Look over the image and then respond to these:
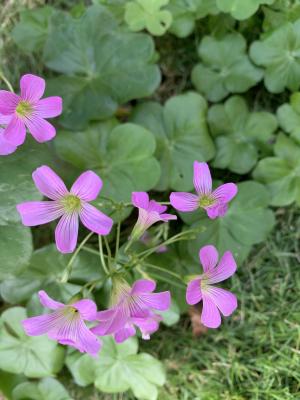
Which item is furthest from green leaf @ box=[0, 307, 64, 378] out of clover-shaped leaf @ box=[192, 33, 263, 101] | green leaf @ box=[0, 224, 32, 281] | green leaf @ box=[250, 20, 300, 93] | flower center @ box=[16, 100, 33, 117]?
green leaf @ box=[250, 20, 300, 93]

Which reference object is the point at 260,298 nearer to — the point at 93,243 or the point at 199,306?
the point at 199,306

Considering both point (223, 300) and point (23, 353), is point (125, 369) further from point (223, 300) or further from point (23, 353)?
point (223, 300)

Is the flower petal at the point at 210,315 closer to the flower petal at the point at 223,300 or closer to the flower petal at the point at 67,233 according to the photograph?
the flower petal at the point at 223,300

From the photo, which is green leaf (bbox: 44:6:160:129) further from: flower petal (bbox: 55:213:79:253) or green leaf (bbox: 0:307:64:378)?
green leaf (bbox: 0:307:64:378)

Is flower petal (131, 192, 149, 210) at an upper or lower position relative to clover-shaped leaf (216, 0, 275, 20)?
lower

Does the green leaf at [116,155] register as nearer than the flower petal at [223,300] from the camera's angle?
No

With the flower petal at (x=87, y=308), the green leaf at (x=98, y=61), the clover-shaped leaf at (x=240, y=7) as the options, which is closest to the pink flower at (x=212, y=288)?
the flower petal at (x=87, y=308)

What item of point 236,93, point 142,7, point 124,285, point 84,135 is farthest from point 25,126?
point 236,93
